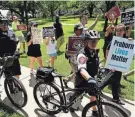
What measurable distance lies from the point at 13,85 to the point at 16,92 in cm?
17

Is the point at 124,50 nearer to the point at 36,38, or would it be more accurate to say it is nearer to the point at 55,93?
the point at 55,93

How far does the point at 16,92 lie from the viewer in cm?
630

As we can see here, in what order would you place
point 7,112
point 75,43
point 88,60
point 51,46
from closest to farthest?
point 88,60, point 7,112, point 75,43, point 51,46

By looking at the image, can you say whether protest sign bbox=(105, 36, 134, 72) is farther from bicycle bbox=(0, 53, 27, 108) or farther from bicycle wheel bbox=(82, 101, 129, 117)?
bicycle bbox=(0, 53, 27, 108)

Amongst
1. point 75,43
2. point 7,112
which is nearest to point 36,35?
point 75,43

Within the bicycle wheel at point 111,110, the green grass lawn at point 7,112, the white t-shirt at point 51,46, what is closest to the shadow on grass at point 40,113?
the green grass lawn at point 7,112

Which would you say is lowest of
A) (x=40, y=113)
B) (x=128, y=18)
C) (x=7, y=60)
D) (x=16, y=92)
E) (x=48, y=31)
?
(x=40, y=113)

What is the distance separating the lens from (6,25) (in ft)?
21.4

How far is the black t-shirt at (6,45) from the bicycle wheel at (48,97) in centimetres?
123

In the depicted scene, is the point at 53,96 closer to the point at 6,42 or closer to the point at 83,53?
the point at 83,53

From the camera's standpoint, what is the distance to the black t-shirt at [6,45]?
6.55 meters

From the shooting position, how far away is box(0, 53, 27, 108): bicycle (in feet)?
20.1

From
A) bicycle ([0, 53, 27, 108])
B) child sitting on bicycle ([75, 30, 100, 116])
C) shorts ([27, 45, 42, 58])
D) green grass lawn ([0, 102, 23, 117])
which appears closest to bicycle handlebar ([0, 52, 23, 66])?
bicycle ([0, 53, 27, 108])

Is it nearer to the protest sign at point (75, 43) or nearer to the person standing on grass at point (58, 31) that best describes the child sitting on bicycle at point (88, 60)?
the protest sign at point (75, 43)
